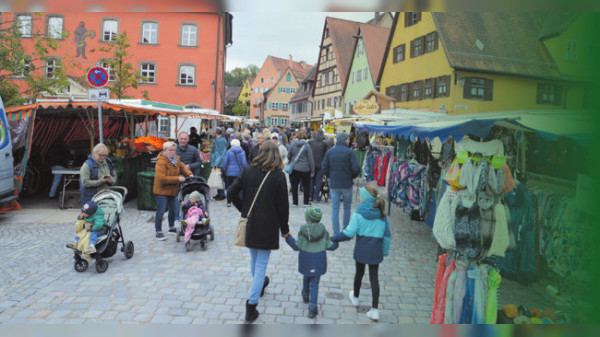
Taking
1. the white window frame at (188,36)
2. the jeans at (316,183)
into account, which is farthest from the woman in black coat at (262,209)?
the white window frame at (188,36)

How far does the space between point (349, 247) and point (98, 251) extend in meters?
4.13

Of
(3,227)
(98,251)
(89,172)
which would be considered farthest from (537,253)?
(3,227)

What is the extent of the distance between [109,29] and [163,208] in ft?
90.5

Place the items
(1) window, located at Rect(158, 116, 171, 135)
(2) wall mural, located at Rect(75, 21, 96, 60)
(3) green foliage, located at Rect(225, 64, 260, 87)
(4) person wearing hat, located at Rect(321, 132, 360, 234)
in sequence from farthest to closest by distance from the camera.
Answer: (3) green foliage, located at Rect(225, 64, 260, 87), (1) window, located at Rect(158, 116, 171, 135), (2) wall mural, located at Rect(75, 21, 96, 60), (4) person wearing hat, located at Rect(321, 132, 360, 234)

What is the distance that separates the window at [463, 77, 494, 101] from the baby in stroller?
1882 centimetres

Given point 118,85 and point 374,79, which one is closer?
point 118,85

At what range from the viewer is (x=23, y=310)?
4.50 m

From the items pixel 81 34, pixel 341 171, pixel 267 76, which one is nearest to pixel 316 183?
pixel 341 171

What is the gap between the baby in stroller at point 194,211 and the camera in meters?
6.77

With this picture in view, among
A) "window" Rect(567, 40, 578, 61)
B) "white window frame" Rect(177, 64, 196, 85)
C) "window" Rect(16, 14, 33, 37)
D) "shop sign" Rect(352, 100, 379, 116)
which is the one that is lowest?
"window" Rect(567, 40, 578, 61)

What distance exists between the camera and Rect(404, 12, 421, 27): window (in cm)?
2568

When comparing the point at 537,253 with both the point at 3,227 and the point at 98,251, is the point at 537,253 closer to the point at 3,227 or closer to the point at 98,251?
the point at 98,251

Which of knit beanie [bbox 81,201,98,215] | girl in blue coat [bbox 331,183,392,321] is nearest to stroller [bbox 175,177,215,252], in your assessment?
knit beanie [bbox 81,201,98,215]

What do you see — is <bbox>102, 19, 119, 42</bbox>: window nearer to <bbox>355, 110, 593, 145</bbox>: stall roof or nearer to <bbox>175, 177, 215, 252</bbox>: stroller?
<bbox>175, 177, 215, 252</bbox>: stroller
